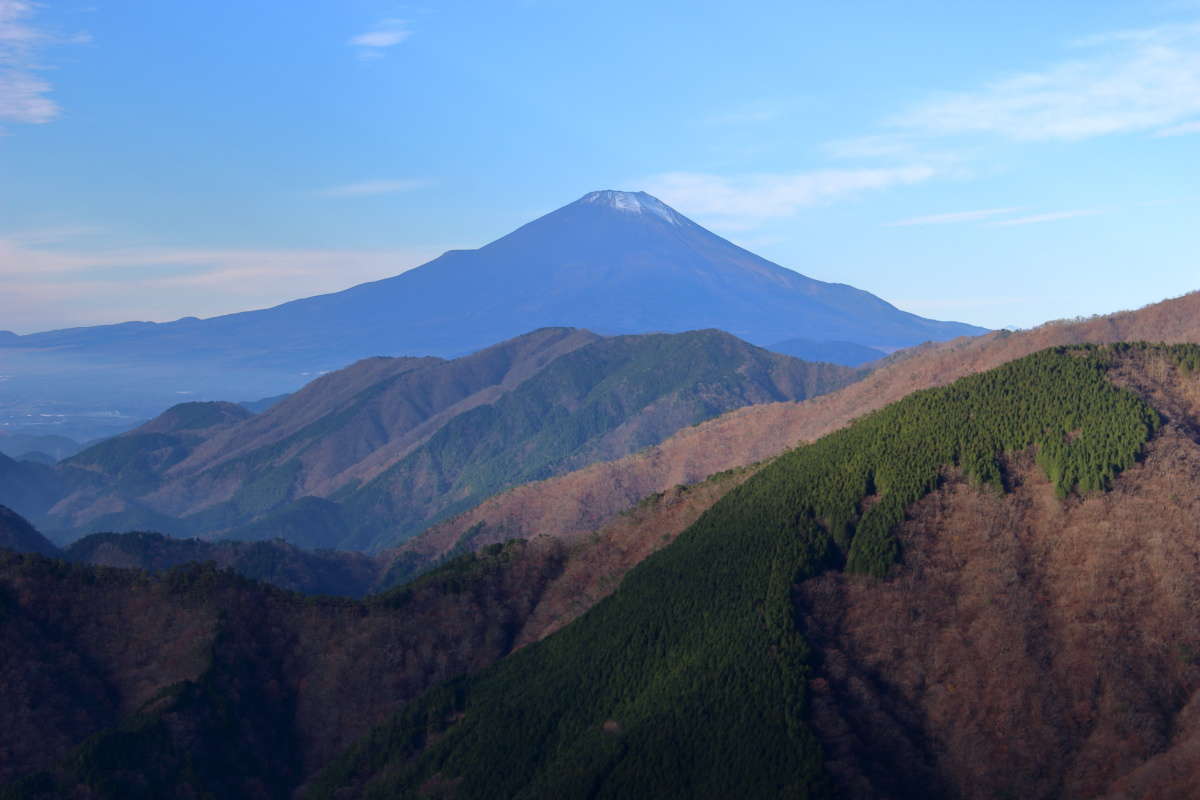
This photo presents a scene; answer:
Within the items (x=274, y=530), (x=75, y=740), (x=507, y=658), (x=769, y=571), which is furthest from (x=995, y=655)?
(x=274, y=530)

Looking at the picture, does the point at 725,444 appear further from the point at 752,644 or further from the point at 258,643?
the point at 752,644

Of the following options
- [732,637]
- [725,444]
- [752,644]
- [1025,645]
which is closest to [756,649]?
[752,644]

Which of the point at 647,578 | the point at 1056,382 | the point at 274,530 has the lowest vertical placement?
the point at 274,530

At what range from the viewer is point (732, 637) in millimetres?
49469

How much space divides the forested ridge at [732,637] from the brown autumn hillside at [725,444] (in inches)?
1690

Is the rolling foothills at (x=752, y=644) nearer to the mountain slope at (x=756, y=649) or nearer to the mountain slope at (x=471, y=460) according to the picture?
the mountain slope at (x=756, y=649)

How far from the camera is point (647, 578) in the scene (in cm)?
5922

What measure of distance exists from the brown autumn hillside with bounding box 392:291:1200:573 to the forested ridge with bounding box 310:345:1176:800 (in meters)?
42.9

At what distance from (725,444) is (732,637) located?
73.9 m

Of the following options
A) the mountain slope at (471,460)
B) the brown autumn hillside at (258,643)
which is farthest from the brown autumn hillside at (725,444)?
the mountain slope at (471,460)

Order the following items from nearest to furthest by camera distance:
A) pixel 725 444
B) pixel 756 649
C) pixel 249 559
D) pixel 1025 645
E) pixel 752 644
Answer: pixel 1025 645 → pixel 756 649 → pixel 752 644 → pixel 249 559 → pixel 725 444

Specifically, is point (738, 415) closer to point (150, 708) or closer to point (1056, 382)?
point (1056, 382)

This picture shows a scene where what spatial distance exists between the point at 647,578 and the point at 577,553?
11195 millimetres

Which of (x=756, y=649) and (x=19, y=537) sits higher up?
(x=756, y=649)
